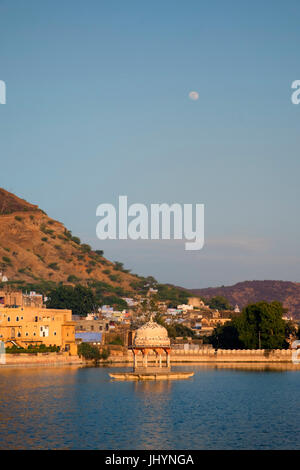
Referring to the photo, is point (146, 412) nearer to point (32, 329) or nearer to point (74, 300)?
point (32, 329)

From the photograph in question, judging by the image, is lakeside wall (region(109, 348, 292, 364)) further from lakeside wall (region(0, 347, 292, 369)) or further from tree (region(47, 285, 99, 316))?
tree (region(47, 285, 99, 316))

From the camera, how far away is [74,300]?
7023 inches

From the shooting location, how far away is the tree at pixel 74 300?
177 metres

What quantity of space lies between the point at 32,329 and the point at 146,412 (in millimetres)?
54608

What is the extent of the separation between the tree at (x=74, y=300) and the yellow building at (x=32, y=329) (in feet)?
201

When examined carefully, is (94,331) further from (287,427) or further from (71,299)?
(287,427)

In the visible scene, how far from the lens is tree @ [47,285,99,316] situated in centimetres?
17725

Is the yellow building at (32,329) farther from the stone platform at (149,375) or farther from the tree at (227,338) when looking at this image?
the stone platform at (149,375)

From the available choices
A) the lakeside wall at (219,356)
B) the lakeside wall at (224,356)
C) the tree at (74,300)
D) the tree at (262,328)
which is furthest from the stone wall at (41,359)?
the tree at (74,300)

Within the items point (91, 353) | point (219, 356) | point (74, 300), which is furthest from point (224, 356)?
point (74, 300)

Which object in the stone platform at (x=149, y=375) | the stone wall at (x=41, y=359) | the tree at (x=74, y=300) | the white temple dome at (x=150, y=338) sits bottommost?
the stone platform at (x=149, y=375)
